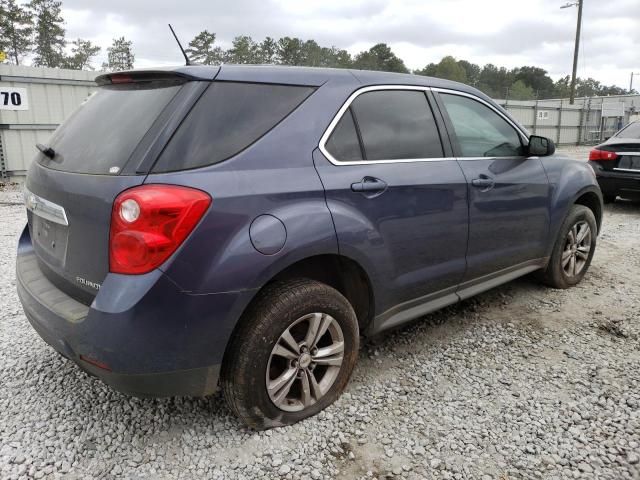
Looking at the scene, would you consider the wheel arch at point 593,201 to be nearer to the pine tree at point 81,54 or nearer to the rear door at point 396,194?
the rear door at point 396,194

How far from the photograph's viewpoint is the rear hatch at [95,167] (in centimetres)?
209

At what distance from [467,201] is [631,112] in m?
A: 33.6

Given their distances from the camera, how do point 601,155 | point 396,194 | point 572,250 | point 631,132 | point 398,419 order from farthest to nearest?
point 631,132
point 601,155
point 572,250
point 396,194
point 398,419

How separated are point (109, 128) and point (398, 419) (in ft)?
6.58

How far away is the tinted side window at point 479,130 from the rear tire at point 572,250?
3.05 feet

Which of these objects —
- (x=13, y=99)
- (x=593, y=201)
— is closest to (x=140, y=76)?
(x=593, y=201)

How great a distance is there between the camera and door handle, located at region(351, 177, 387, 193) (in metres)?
2.55

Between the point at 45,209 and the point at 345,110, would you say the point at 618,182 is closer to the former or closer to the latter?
the point at 345,110

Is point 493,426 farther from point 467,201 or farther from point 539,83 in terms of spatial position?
point 539,83

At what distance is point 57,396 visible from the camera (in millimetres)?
2732

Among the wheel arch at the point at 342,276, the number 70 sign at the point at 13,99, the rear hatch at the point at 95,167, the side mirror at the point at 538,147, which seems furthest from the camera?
the number 70 sign at the point at 13,99

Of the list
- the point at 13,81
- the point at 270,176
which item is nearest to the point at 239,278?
the point at 270,176

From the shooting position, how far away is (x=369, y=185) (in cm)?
260

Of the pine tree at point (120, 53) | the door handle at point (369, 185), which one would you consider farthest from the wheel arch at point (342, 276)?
the pine tree at point (120, 53)
